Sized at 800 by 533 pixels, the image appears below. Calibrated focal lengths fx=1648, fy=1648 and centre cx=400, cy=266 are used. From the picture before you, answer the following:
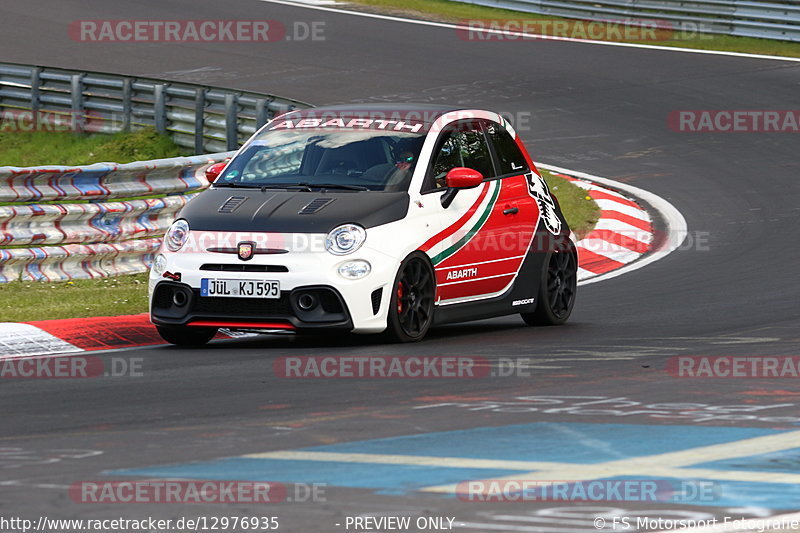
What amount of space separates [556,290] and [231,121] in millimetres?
9942

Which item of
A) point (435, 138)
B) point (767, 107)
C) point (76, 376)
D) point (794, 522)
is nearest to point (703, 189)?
point (767, 107)

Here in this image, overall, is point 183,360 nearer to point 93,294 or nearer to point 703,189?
point 93,294

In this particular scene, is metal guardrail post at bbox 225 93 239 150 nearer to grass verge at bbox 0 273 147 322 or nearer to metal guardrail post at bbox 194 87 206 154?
metal guardrail post at bbox 194 87 206 154

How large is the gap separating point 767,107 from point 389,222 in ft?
48.0

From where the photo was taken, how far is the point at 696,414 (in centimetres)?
807

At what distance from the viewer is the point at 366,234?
418 inches

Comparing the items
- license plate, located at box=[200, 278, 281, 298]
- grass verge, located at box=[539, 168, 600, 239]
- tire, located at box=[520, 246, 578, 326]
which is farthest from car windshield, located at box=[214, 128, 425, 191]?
grass verge, located at box=[539, 168, 600, 239]

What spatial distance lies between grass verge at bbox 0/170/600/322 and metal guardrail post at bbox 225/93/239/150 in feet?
23.6

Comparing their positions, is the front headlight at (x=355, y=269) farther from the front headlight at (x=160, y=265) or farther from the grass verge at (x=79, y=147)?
the grass verge at (x=79, y=147)

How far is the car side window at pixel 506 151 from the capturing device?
12156mm

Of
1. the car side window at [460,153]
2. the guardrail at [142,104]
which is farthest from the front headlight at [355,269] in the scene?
the guardrail at [142,104]

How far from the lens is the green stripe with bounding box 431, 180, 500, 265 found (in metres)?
11.2
